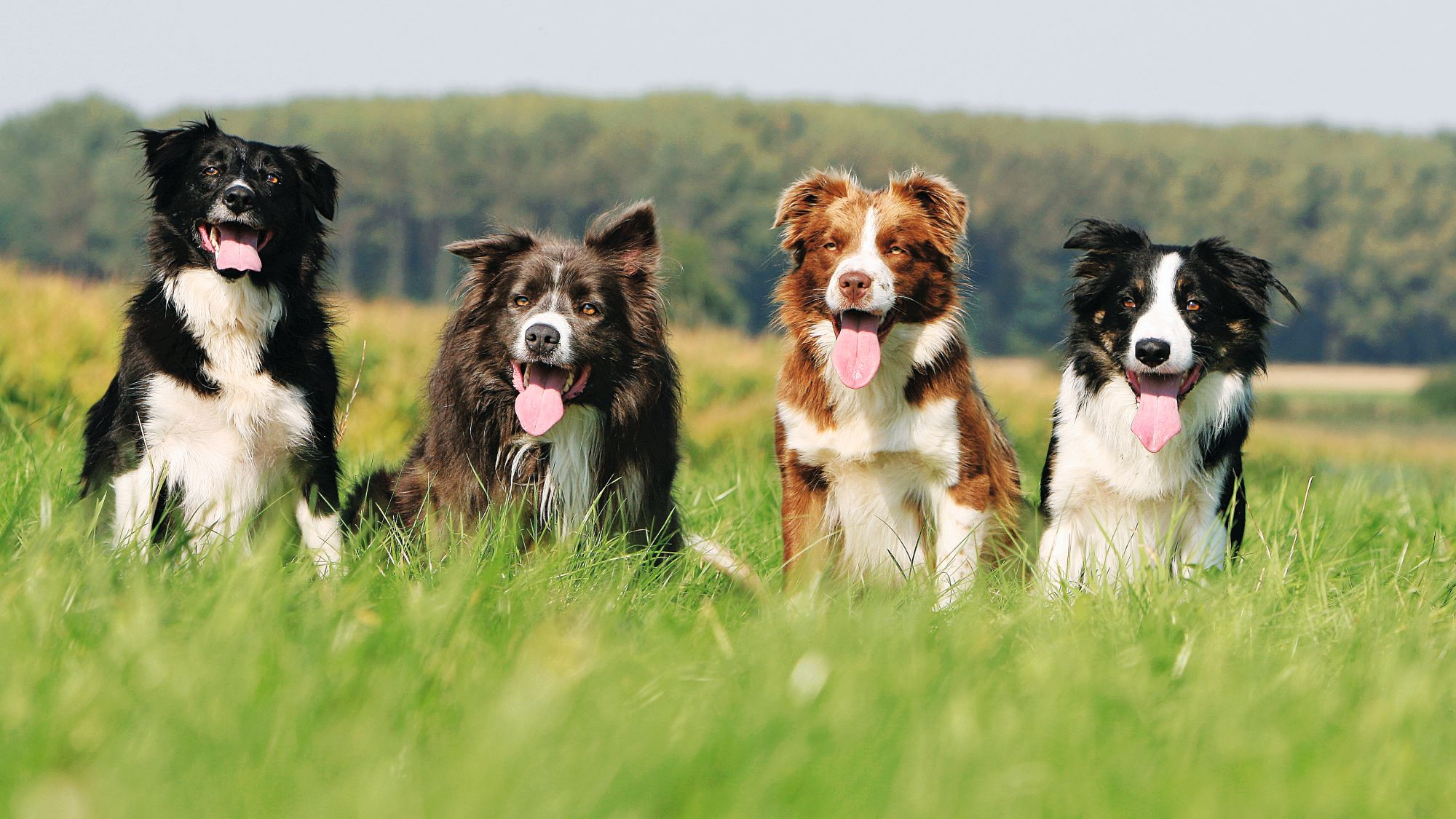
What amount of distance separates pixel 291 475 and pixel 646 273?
167 centimetres

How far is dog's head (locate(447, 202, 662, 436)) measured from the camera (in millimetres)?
4727

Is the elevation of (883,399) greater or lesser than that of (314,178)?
lesser

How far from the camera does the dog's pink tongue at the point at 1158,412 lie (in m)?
4.64

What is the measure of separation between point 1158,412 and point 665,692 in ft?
8.41

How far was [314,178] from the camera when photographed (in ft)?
16.1

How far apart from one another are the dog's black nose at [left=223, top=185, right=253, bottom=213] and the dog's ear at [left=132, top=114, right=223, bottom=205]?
0.35 metres

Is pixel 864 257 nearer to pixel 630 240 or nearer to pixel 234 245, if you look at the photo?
pixel 630 240

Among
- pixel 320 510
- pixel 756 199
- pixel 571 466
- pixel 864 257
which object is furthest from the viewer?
pixel 756 199

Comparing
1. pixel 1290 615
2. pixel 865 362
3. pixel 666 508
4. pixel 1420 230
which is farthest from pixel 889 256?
pixel 1420 230

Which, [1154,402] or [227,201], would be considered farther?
[1154,402]

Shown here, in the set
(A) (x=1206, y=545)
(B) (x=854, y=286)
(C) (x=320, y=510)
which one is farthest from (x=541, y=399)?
(A) (x=1206, y=545)

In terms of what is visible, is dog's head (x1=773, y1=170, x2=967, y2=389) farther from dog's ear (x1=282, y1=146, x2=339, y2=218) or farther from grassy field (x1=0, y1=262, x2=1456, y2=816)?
dog's ear (x1=282, y1=146, x2=339, y2=218)

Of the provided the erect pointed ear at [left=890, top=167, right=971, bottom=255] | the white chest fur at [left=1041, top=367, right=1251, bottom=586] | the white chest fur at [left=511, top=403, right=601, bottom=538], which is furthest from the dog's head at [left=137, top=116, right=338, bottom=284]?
the white chest fur at [left=1041, top=367, right=1251, bottom=586]

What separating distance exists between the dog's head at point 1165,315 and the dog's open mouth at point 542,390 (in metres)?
2.08
